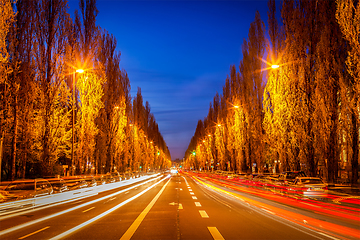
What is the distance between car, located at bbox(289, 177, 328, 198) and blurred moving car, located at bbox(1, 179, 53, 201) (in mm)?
17236

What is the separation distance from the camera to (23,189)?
61.8ft

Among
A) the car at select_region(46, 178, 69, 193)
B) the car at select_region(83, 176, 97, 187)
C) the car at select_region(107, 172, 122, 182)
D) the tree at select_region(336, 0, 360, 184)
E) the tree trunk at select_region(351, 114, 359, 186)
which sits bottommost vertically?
the car at select_region(107, 172, 122, 182)

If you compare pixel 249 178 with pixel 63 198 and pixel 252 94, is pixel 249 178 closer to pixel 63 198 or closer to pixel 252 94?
pixel 252 94

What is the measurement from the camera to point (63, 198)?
21984mm

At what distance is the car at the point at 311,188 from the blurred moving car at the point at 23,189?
679 inches

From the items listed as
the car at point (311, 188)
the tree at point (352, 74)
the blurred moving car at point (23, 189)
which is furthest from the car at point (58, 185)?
the tree at point (352, 74)

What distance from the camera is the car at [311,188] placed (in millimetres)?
19766

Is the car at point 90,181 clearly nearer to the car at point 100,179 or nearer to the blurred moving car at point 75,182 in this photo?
the blurred moving car at point 75,182

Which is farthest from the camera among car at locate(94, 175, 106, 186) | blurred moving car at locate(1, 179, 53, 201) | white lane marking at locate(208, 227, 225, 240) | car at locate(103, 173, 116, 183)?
car at locate(103, 173, 116, 183)

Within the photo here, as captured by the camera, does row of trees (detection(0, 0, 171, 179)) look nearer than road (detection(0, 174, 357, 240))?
No

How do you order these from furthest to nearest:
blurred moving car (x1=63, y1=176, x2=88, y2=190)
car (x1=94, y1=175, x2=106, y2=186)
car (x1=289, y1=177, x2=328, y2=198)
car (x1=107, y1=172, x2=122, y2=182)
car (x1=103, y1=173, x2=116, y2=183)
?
car (x1=107, y1=172, x2=122, y2=182) < car (x1=103, y1=173, x2=116, y2=183) < car (x1=94, y1=175, x2=106, y2=186) < blurred moving car (x1=63, y1=176, x2=88, y2=190) < car (x1=289, y1=177, x2=328, y2=198)

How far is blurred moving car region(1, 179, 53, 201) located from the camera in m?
18.1

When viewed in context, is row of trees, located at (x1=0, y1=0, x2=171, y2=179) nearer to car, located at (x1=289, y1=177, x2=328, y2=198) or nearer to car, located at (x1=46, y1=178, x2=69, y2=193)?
car, located at (x1=46, y1=178, x2=69, y2=193)

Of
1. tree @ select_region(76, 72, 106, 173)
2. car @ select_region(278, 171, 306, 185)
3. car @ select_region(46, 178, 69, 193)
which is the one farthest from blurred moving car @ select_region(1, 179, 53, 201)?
car @ select_region(278, 171, 306, 185)
